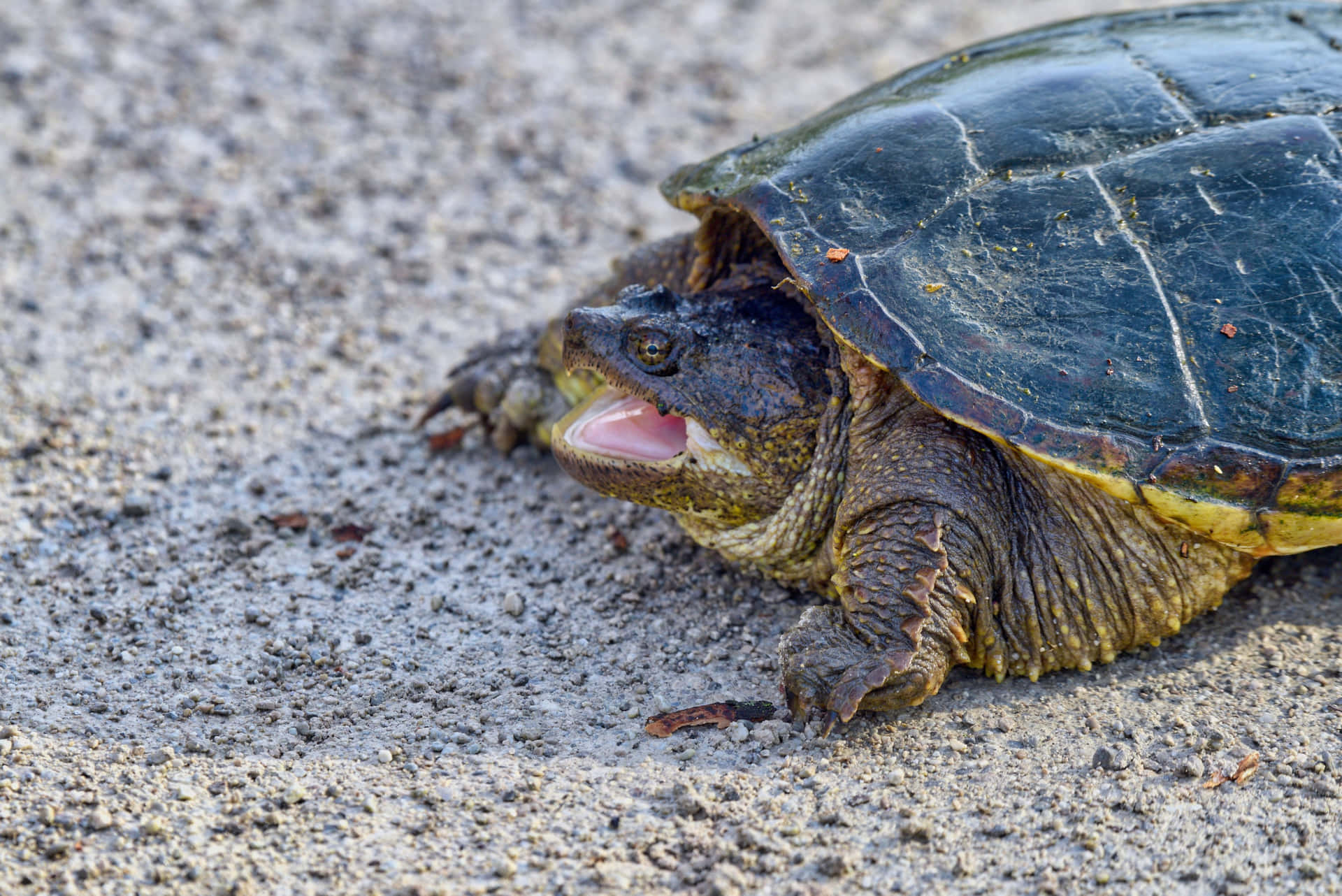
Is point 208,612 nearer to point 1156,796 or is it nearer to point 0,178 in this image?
point 1156,796

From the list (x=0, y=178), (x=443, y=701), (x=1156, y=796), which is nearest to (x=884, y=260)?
(x=1156, y=796)

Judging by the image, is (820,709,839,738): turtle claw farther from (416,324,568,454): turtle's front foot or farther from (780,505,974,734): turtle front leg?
(416,324,568,454): turtle's front foot

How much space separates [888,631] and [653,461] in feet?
2.56

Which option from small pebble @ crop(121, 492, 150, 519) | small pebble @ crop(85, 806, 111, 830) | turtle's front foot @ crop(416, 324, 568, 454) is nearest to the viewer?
small pebble @ crop(85, 806, 111, 830)

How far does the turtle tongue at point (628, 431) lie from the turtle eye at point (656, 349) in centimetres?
16

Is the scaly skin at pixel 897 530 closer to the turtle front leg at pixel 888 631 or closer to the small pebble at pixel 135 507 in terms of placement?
the turtle front leg at pixel 888 631

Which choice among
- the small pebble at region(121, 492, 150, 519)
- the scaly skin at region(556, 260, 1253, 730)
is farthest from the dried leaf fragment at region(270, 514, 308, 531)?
the scaly skin at region(556, 260, 1253, 730)

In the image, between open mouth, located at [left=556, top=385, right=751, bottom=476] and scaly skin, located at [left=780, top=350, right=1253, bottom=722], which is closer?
scaly skin, located at [left=780, top=350, right=1253, bottom=722]

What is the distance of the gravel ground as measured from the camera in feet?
7.77

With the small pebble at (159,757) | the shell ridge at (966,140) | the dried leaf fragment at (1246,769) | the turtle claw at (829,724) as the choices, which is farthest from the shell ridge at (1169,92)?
the small pebble at (159,757)

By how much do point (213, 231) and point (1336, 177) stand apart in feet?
13.4

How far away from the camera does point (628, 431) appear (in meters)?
3.17

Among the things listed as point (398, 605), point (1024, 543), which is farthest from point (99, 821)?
point (1024, 543)

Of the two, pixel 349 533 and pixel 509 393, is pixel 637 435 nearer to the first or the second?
pixel 509 393
